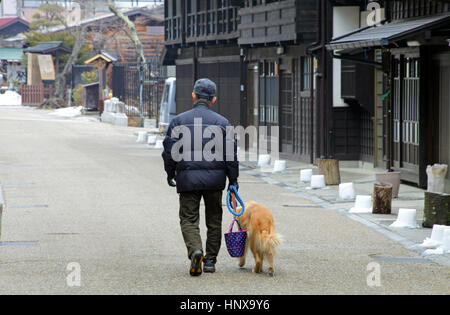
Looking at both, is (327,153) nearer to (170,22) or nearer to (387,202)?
(387,202)

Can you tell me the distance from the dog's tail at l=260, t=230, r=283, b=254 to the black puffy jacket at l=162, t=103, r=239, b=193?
0.65m

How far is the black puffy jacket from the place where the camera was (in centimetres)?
904

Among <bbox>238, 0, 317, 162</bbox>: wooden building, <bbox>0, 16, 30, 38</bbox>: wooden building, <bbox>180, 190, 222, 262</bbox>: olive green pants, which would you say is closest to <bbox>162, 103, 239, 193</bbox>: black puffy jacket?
<bbox>180, 190, 222, 262</bbox>: olive green pants

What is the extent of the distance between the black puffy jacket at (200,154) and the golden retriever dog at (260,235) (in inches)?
17.2

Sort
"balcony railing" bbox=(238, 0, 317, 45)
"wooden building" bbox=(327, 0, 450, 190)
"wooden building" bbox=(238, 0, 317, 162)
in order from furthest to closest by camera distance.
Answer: "wooden building" bbox=(238, 0, 317, 162) → "balcony railing" bbox=(238, 0, 317, 45) → "wooden building" bbox=(327, 0, 450, 190)

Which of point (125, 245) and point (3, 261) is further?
point (125, 245)

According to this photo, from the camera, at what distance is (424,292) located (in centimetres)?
833

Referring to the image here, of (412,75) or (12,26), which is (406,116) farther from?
(12,26)

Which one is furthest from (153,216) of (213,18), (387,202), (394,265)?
(213,18)

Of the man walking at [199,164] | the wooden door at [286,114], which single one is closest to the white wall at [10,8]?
the wooden door at [286,114]

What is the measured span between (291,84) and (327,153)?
3685 millimetres

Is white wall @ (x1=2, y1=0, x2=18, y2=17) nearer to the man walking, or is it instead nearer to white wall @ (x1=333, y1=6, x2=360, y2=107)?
white wall @ (x1=333, y1=6, x2=360, y2=107)

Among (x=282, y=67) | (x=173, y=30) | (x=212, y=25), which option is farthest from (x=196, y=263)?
(x=173, y=30)

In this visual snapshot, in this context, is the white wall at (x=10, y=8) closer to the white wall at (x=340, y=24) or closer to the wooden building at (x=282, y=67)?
the wooden building at (x=282, y=67)
